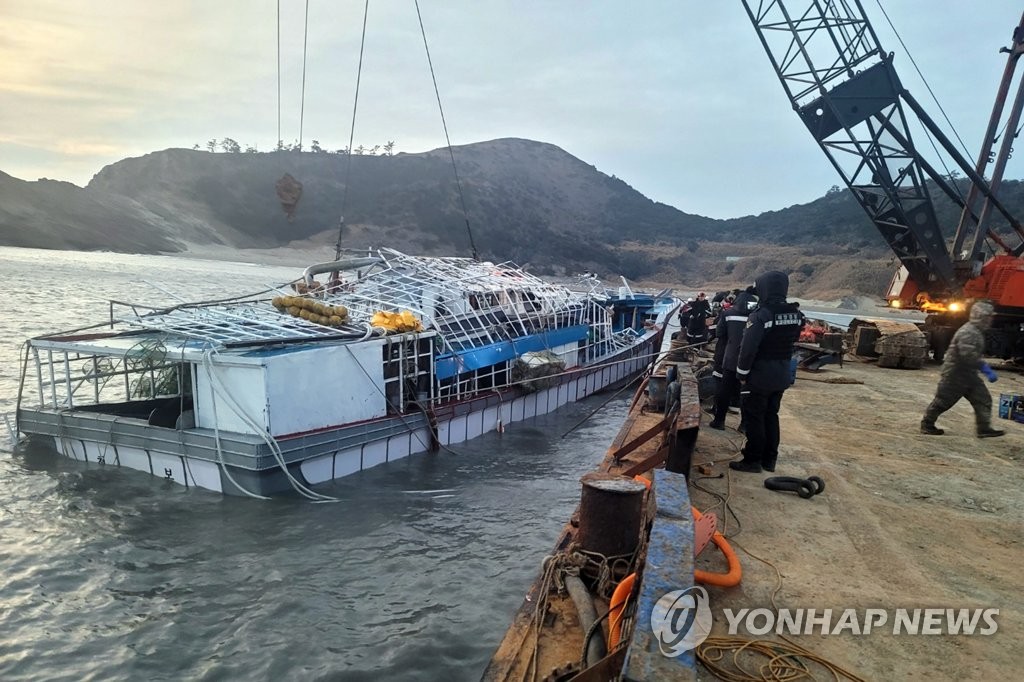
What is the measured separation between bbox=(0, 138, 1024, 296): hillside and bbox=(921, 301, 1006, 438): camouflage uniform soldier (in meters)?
51.9

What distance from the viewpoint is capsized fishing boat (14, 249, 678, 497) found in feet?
29.4

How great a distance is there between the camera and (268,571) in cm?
731

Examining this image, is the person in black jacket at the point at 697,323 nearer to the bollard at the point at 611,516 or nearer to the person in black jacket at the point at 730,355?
the person in black jacket at the point at 730,355

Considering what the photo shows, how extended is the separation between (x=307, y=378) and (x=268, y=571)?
3054 millimetres

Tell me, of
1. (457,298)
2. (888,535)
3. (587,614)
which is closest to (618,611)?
(587,614)

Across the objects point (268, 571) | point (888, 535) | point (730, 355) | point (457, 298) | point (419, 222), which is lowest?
point (268, 571)

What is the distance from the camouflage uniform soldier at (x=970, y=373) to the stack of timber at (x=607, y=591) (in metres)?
6.25

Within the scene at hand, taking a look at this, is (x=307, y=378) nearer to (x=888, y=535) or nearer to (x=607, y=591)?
(x=607, y=591)

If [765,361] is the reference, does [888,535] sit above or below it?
below

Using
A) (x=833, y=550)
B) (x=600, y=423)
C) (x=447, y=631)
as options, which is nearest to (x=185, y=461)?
(x=447, y=631)

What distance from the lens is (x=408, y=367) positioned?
11.6 metres

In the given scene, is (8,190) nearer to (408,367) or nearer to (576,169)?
(408,367)

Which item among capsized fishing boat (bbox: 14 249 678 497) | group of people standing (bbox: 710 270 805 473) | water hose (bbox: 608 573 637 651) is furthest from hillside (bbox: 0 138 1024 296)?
water hose (bbox: 608 573 637 651)

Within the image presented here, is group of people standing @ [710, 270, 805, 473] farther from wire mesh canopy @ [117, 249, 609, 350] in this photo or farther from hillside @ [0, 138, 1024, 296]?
hillside @ [0, 138, 1024, 296]
